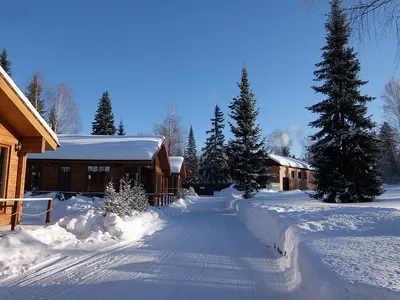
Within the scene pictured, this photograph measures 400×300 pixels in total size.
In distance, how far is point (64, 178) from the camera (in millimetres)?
20234

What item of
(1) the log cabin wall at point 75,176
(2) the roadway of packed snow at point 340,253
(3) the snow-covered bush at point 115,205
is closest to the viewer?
(2) the roadway of packed snow at point 340,253

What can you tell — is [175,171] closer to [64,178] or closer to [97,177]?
[97,177]

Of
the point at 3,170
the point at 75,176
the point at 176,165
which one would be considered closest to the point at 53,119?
the point at 176,165

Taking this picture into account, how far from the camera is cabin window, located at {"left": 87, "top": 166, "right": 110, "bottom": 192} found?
19969mm

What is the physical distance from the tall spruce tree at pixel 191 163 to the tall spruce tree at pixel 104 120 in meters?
17.6

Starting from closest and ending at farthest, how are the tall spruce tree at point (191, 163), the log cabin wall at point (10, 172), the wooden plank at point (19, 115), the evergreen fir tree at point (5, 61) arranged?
the wooden plank at point (19, 115), the log cabin wall at point (10, 172), the evergreen fir tree at point (5, 61), the tall spruce tree at point (191, 163)

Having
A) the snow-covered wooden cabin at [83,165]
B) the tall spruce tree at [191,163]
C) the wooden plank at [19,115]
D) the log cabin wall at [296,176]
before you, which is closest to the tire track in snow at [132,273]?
the wooden plank at [19,115]

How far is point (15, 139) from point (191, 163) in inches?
2010

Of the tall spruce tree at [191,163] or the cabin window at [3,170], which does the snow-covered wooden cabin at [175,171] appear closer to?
the tall spruce tree at [191,163]

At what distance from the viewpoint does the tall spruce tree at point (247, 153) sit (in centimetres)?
2308

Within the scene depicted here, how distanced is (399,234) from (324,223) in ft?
5.20

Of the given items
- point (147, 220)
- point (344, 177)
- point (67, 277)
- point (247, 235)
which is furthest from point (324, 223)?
point (344, 177)

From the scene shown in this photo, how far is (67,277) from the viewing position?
5027 mm

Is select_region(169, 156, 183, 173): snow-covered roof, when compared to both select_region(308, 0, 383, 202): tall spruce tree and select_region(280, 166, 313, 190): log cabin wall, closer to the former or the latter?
select_region(280, 166, 313, 190): log cabin wall
